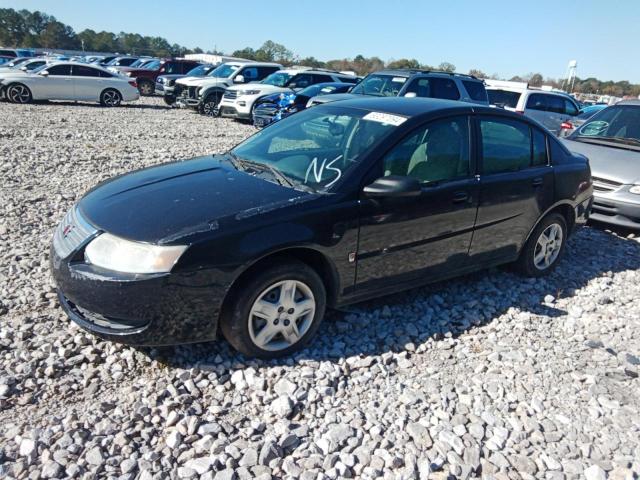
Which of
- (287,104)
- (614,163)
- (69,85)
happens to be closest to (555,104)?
(287,104)

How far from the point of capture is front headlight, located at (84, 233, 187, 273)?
2842mm

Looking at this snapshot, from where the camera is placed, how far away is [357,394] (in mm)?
3141

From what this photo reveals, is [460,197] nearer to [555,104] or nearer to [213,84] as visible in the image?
[555,104]

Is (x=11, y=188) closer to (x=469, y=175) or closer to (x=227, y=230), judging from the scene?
(x=227, y=230)

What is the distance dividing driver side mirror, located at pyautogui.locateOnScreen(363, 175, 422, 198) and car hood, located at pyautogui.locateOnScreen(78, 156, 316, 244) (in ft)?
1.41

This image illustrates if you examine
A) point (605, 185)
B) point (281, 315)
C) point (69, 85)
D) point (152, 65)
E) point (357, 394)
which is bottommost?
point (357, 394)

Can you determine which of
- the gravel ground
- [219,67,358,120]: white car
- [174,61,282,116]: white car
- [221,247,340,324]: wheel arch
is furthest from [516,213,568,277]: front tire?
[174,61,282,116]: white car

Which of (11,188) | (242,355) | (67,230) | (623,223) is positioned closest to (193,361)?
(242,355)

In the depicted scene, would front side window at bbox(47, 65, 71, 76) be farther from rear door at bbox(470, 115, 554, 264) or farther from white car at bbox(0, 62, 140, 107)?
rear door at bbox(470, 115, 554, 264)

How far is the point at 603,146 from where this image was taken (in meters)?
7.29

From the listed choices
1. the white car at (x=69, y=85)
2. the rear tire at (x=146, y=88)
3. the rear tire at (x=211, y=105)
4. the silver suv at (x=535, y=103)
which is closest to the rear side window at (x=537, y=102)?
the silver suv at (x=535, y=103)

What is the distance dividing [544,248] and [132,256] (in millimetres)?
3934

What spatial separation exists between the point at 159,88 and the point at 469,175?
2103 centimetres

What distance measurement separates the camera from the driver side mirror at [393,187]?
3352 mm
